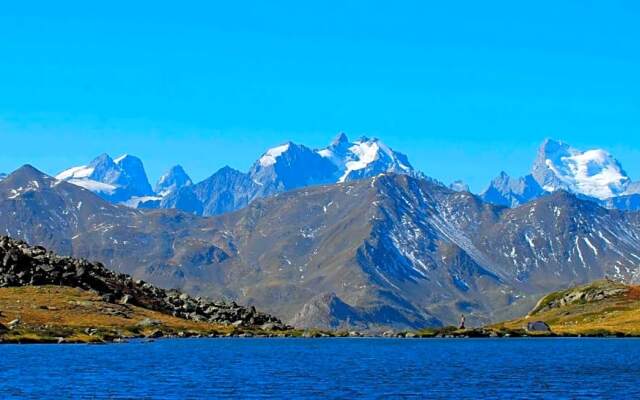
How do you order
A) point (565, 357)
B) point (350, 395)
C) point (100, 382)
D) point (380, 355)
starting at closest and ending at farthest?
point (350, 395) < point (100, 382) < point (565, 357) < point (380, 355)

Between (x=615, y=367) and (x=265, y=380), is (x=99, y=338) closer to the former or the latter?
(x=265, y=380)

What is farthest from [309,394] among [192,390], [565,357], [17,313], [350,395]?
[17,313]

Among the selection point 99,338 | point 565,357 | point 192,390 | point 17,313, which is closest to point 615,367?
point 565,357

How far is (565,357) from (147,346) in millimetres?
68796

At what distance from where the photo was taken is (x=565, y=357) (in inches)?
6073

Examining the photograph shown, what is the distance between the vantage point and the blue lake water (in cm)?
9224

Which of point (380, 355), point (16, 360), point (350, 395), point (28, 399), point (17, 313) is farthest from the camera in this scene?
point (17, 313)

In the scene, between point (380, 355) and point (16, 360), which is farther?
point (380, 355)

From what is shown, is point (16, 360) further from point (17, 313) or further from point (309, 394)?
point (17, 313)

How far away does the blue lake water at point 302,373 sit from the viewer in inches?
3631

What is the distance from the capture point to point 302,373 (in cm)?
11681

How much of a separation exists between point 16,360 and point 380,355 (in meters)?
63.7

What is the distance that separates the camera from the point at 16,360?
408ft

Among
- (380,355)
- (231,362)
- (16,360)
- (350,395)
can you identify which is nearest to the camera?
(350,395)
